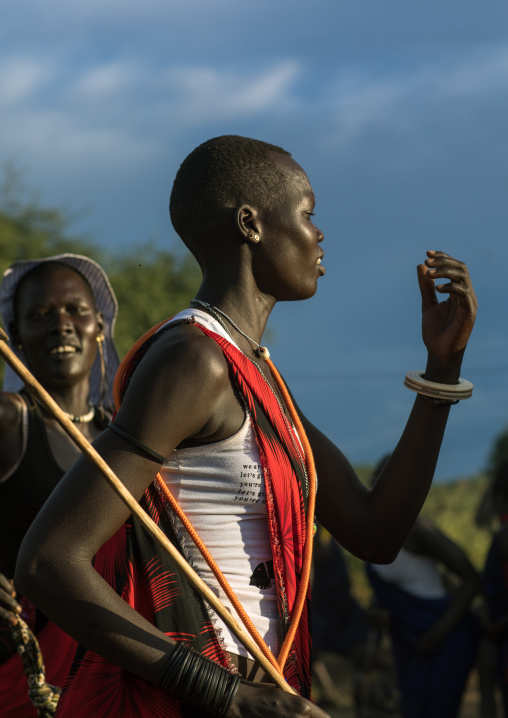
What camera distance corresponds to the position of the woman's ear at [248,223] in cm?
218

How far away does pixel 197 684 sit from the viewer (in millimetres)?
1778

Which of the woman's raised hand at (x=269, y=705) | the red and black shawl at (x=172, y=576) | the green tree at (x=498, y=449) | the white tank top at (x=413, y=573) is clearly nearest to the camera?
the woman's raised hand at (x=269, y=705)

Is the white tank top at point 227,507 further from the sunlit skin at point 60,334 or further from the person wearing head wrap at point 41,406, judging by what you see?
the sunlit skin at point 60,334

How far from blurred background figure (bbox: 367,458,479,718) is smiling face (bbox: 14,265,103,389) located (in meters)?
2.93

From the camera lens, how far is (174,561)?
1.91 metres

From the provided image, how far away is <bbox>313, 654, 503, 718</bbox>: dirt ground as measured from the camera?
8.12m

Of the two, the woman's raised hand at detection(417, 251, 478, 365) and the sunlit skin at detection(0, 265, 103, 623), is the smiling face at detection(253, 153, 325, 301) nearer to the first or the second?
the woman's raised hand at detection(417, 251, 478, 365)

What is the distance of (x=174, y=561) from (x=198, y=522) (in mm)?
108

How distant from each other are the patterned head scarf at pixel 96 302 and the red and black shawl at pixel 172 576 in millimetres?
2058

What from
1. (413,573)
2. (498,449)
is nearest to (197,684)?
(413,573)

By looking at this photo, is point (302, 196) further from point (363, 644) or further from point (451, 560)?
point (363, 644)

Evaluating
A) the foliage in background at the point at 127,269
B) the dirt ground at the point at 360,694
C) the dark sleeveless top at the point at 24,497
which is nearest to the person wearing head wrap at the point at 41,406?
the dark sleeveless top at the point at 24,497

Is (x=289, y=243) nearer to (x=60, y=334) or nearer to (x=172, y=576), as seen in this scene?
(x=172, y=576)

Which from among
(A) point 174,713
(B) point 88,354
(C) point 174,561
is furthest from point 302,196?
(B) point 88,354
